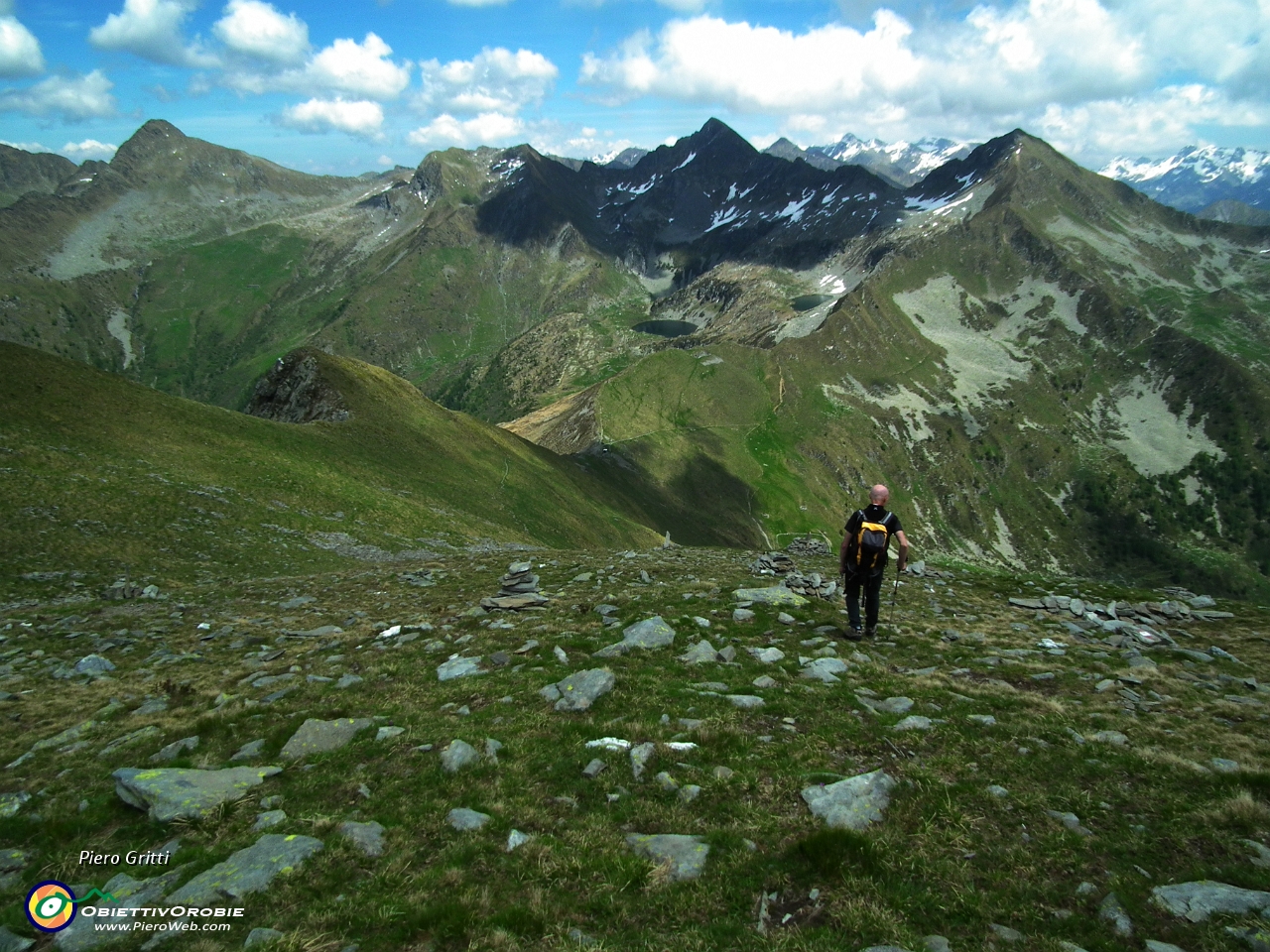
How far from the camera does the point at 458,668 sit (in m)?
15.7

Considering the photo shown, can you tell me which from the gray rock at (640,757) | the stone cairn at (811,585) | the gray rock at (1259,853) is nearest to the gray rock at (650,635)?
the gray rock at (640,757)

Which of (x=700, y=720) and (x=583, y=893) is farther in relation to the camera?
(x=700, y=720)

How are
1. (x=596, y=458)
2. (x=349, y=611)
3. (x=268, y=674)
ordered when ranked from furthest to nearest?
(x=596, y=458)
(x=349, y=611)
(x=268, y=674)

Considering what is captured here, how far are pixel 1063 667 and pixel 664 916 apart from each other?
14.4 metres

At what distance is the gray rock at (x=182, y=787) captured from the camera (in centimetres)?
A: 929

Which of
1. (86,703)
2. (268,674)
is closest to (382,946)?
(268,674)

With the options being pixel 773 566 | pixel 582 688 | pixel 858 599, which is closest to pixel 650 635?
pixel 582 688

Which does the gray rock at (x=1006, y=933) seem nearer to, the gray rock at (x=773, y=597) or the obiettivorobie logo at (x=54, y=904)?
the obiettivorobie logo at (x=54, y=904)

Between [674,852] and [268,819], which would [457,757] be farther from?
[674,852]

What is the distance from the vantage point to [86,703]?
48.7 feet

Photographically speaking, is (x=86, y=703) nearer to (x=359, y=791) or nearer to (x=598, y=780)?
(x=359, y=791)

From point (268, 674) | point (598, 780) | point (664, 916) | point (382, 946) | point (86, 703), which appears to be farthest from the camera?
point (268, 674)

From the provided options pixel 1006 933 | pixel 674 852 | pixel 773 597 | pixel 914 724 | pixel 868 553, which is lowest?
pixel 773 597

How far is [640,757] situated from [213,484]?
39554 mm
